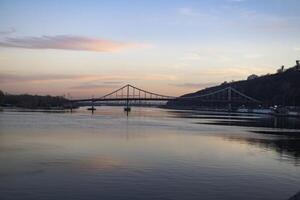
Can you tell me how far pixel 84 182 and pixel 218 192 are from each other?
379 centimetres

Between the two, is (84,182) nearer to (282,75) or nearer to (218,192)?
(218,192)

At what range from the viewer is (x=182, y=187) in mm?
13570

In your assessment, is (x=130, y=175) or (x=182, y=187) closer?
(x=182, y=187)

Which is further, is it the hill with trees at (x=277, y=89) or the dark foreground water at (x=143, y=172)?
the hill with trees at (x=277, y=89)

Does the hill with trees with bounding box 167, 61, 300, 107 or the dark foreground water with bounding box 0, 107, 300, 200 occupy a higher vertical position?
the hill with trees with bounding box 167, 61, 300, 107

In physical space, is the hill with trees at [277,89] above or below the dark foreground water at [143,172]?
above

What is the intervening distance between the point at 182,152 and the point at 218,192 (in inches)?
366

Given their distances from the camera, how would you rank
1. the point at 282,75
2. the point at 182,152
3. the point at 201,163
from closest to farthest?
1. the point at 201,163
2. the point at 182,152
3. the point at 282,75

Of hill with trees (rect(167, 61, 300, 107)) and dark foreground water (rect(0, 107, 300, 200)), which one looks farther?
hill with trees (rect(167, 61, 300, 107))

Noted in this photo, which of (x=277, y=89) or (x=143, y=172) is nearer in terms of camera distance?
(x=143, y=172)

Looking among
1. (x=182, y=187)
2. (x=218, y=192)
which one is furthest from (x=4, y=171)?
(x=218, y=192)

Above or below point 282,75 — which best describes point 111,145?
below

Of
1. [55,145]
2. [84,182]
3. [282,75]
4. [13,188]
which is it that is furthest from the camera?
[282,75]

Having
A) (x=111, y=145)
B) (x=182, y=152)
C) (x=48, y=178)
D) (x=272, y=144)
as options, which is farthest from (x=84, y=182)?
(x=272, y=144)
